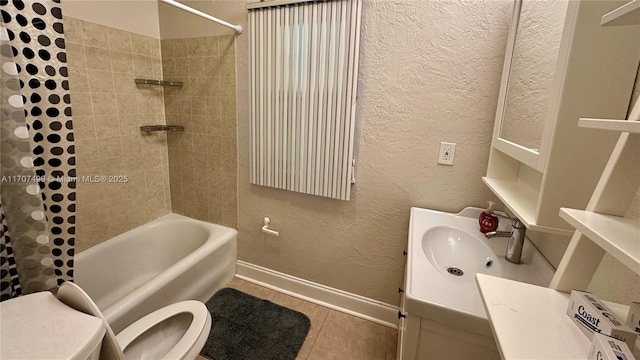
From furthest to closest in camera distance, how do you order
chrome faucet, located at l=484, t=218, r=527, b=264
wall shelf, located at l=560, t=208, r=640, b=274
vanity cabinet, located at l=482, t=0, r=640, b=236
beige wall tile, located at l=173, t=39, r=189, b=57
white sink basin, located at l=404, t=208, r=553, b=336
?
beige wall tile, located at l=173, t=39, r=189, b=57 < chrome faucet, located at l=484, t=218, r=527, b=264 < white sink basin, located at l=404, t=208, r=553, b=336 < vanity cabinet, located at l=482, t=0, r=640, b=236 < wall shelf, located at l=560, t=208, r=640, b=274

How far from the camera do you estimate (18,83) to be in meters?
0.93

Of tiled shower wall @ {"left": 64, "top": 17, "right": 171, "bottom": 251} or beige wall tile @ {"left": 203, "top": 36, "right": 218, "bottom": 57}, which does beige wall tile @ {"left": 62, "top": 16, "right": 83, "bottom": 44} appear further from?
beige wall tile @ {"left": 203, "top": 36, "right": 218, "bottom": 57}

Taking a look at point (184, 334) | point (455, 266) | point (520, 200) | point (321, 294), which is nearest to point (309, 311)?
point (321, 294)

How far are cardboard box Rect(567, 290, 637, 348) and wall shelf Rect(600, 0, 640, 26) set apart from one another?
0.53 meters

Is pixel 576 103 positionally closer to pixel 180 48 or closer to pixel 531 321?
pixel 531 321

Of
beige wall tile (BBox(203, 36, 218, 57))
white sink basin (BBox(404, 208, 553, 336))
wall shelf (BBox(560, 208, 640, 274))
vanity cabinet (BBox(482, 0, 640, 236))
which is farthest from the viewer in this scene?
beige wall tile (BBox(203, 36, 218, 57))

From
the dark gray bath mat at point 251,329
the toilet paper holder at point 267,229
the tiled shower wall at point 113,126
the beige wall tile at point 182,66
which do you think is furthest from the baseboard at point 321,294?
the beige wall tile at point 182,66

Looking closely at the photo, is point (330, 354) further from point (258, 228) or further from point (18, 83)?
point (18, 83)

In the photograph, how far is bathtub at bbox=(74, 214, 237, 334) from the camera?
1471 mm

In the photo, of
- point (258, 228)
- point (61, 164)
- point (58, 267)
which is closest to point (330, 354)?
point (258, 228)

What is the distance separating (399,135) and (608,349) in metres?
1.25

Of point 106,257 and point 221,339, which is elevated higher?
point 106,257

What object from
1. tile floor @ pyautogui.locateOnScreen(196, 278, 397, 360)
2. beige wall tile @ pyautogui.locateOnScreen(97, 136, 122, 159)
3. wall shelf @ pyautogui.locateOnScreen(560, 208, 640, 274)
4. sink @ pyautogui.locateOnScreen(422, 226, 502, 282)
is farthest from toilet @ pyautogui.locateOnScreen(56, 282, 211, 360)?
wall shelf @ pyautogui.locateOnScreen(560, 208, 640, 274)

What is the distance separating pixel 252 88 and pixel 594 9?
1610mm
